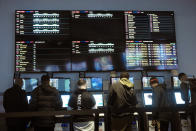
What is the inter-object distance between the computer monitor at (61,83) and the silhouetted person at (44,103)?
43.5 inches

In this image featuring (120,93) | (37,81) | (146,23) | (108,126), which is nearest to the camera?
(108,126)

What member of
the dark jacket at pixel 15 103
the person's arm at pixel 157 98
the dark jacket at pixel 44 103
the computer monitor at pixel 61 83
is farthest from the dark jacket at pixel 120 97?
the computer monitor at pixel 61 83

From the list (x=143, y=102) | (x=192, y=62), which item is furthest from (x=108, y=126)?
(x=192, y=62)

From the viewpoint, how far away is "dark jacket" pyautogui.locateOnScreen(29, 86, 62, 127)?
3.49 meters

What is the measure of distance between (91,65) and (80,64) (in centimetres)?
23

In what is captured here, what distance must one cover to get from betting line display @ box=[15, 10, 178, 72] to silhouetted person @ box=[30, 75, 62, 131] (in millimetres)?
1308

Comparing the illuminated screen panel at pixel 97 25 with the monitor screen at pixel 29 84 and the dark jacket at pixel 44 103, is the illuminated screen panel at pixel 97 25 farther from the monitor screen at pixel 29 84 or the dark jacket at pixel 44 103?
the dark jacket at pixel 44 103

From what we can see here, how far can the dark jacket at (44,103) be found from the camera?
3.49 m

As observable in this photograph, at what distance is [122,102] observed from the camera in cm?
350

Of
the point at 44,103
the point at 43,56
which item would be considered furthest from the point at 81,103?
the point at 43,56

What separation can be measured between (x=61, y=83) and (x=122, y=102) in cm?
166

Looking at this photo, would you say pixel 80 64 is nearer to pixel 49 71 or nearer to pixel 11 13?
pixel 49 71

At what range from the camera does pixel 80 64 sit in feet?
16.1

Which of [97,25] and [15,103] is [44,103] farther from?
[97,25]
